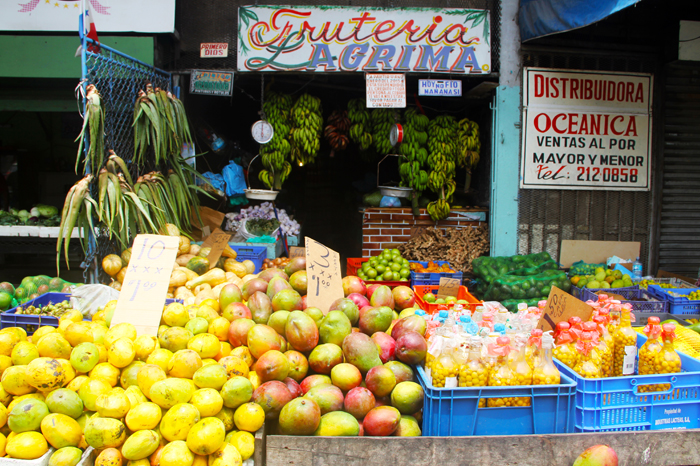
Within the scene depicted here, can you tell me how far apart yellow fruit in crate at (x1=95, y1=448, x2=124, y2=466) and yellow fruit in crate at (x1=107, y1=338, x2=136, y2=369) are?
1.33ft

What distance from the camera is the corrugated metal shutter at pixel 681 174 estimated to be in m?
5.16

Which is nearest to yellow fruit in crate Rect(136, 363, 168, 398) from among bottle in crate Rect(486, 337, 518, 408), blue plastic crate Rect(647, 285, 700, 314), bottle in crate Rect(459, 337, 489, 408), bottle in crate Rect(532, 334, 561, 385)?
bottle in crate Rect(459, 337, 489, 408)

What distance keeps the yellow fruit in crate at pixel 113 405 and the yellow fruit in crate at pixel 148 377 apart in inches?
3.7

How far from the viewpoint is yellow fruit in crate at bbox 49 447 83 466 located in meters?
1.58

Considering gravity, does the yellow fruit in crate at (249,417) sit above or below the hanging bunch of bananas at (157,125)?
below

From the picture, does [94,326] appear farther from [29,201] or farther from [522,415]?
[29,201]

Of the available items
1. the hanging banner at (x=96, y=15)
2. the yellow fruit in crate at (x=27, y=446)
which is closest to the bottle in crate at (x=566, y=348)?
the yellow fruit in crate at (x=27, y=446)

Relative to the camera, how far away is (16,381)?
1.77m

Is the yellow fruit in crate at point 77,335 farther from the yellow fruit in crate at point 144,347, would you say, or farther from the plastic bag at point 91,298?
the plastic bag at point 91,298

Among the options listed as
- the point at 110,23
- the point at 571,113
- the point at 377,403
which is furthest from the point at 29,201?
the point at 571,113

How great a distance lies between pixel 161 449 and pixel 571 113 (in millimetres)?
5259

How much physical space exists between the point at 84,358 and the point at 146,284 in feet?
1.81

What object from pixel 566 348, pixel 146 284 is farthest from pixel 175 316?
pixel 566 348

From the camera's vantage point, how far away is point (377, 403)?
1993mm
